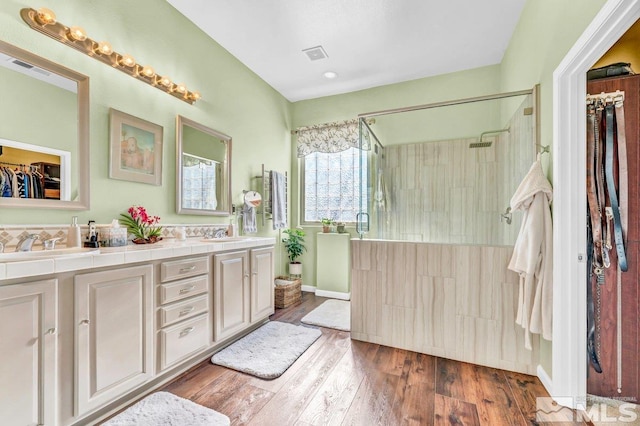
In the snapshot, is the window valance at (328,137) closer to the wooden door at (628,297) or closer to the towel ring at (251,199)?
the towel ring at (251,199)

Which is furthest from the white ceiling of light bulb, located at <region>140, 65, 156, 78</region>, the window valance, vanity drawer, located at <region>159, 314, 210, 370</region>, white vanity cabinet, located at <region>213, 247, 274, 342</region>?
vanity drawer, located at <region>159, 314, 210, 370</region>

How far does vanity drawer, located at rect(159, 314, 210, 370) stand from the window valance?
2.74 meters

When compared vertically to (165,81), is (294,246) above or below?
below

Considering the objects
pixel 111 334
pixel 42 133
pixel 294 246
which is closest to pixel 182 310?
pixel 111 334

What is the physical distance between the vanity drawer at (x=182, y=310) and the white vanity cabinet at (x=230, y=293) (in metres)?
0.12

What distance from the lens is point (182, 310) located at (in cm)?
194

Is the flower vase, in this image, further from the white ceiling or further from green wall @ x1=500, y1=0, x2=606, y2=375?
green wall @ x1=500, y1=0, x2=606, y2=375

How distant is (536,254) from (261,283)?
2.18 metres

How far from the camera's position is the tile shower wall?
7.68 feet

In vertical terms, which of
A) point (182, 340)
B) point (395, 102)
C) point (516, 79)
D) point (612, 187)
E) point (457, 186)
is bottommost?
point (182, 340)

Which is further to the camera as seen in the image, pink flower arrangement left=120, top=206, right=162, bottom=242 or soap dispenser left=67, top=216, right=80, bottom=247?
pink flower arrangement left=120, top=206, right=162, bottom=242

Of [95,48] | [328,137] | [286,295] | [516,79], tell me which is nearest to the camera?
[95,48]

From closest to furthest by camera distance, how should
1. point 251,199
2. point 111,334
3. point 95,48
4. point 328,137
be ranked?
point 111,334 → point 95,48 → point 251,199 → point 328,137

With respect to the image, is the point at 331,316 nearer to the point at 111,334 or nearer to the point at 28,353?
the point at 111,334
